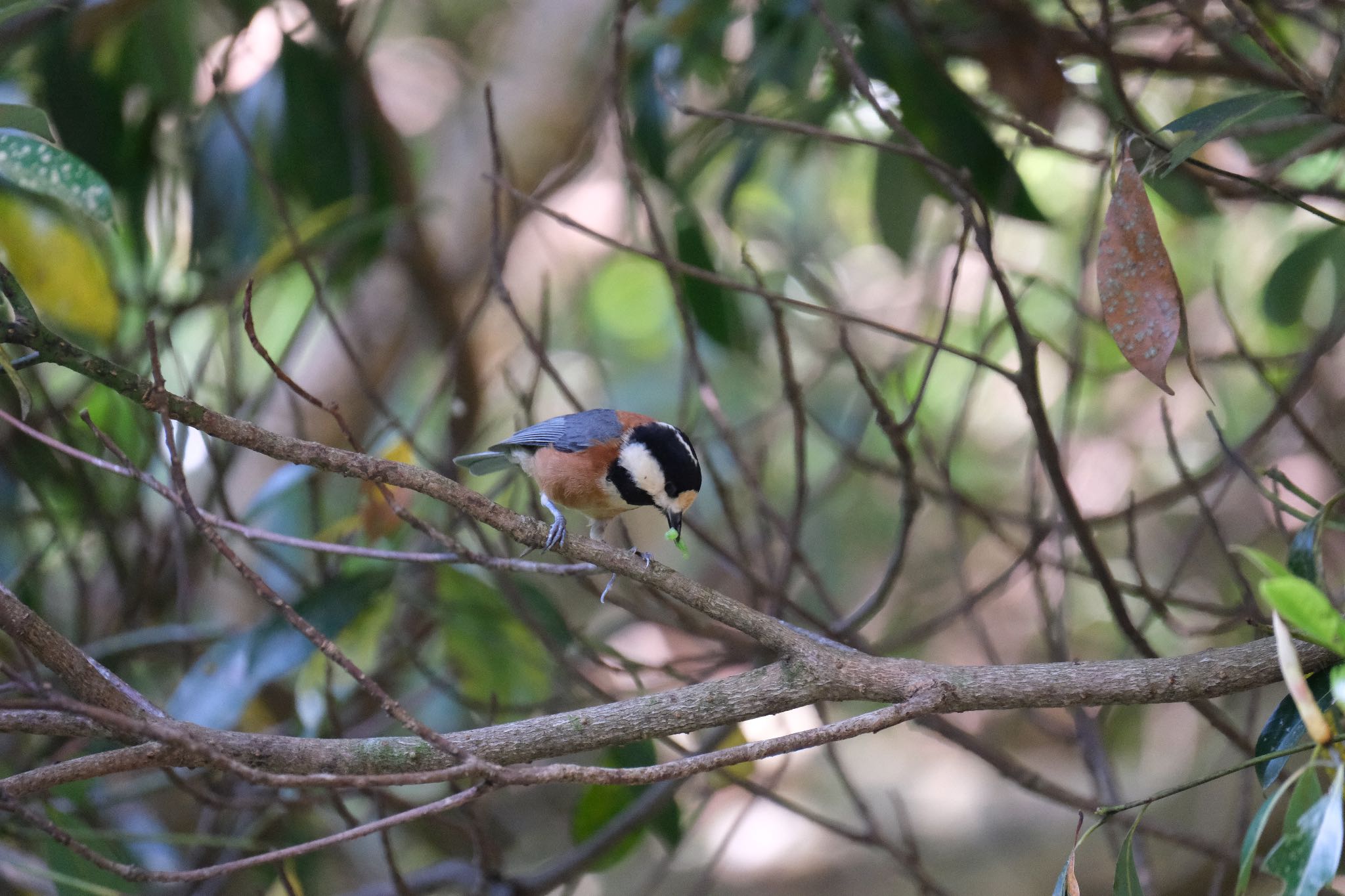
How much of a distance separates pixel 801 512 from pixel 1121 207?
84cm

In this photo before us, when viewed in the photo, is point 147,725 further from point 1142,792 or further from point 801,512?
point 1142,792

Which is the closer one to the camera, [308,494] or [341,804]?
[341,804]

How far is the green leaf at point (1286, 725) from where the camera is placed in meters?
1.23

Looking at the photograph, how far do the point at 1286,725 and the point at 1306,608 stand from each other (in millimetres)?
454

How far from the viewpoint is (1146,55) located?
2.41m

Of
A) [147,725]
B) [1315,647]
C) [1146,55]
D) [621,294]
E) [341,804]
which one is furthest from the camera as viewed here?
[621,294]

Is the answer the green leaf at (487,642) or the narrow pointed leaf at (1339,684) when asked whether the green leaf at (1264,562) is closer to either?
the narrow pointed leaf at (1339,684)

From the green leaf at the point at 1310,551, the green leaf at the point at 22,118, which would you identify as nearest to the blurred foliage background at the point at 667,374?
the green leaf at the point at 22,118

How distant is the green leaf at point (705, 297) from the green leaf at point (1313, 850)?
168 cm

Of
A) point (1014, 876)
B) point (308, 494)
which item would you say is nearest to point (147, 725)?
point (308, 494)

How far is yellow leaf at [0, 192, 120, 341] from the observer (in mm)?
2492

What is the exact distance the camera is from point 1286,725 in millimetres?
1253

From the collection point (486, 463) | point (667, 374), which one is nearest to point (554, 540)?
point (486, 463)

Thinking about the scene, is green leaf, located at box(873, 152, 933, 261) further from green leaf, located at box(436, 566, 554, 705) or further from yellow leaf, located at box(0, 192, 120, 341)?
yellow leaf, located at box(0, 192, 120, 341)
